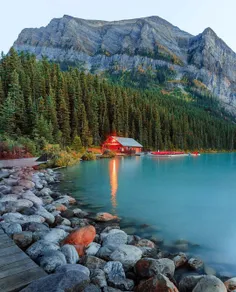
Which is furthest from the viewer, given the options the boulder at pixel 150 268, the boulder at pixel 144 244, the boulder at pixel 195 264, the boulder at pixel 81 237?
the boulder at pixel 144 244

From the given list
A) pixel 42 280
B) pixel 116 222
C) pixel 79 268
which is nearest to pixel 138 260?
pixel 79 268

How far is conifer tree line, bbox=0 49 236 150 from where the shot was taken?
4297 cm

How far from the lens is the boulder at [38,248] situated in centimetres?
518

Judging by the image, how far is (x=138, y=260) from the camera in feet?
17.3

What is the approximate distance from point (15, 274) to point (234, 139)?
115 meters

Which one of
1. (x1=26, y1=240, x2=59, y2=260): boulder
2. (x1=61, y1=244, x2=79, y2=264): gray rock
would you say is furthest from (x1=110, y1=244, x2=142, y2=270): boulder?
(x1=26, y1=240, x2=59, y2=260): boulder

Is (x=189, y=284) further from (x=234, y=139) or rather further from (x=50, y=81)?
(x=234, y=139)

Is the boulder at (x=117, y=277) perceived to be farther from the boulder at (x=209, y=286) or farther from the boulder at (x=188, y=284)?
the boulder at (x=209, y=286)

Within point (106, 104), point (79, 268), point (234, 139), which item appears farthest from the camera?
point (234, 139)

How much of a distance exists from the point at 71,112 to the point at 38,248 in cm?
5348

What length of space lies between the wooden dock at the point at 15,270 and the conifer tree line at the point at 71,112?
29.9 metres

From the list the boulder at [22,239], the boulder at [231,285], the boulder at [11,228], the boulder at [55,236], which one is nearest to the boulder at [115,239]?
the boulder at [55,236]

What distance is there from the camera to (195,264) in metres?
5.96

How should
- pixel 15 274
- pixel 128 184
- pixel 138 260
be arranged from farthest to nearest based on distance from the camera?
1. pixel 128 184
2. pixel 138 260
3. pixel 15 274
